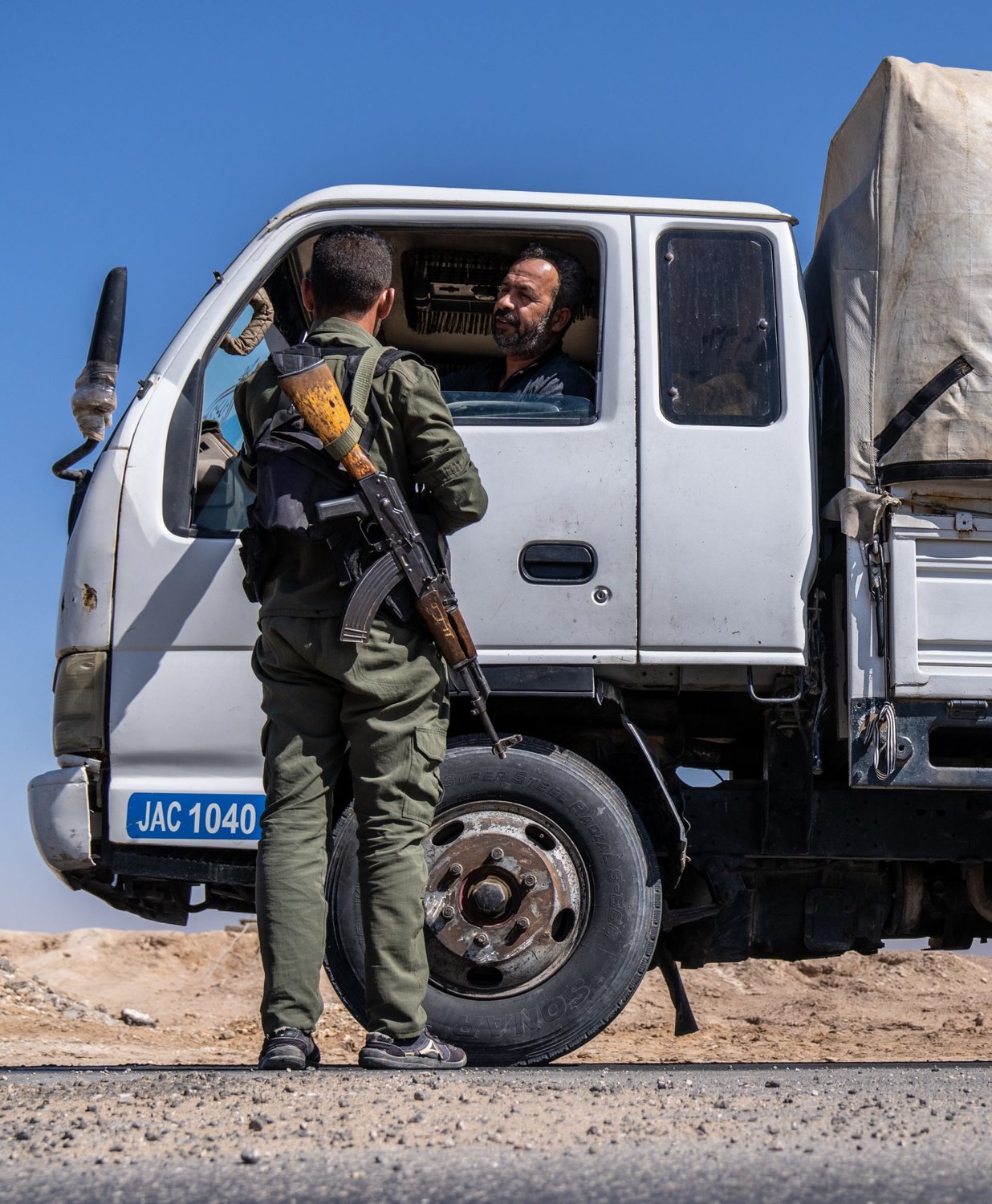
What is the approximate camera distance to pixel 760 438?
426 centimetres

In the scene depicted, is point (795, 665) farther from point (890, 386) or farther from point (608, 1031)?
point (608, 1031)

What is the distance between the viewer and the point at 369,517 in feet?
11.8

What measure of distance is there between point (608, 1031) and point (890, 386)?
6385mm

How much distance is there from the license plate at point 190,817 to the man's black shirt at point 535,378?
142 centimetres

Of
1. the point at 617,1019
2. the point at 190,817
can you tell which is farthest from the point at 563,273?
the point at 617,1019

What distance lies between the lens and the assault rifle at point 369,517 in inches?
139

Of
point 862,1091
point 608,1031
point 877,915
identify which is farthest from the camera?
point 608,1031

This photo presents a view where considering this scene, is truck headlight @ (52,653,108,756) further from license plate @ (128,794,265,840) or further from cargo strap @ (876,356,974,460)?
cargo strap @ (876,356,974,460)

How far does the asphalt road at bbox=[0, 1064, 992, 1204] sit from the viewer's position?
2262mm

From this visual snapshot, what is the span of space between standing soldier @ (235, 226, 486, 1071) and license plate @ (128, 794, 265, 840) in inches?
18.3

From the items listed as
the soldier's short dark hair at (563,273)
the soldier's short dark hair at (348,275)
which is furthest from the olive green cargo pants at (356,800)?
the soldier's short dark hair at (563,273)

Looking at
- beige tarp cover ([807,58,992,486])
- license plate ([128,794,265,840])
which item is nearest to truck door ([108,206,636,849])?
license plate ([128,794,265,840])

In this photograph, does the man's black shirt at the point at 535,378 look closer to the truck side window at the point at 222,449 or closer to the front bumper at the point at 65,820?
the truck side window at the point at 222,449

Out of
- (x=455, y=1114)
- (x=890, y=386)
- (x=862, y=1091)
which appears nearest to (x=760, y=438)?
(x=890, y=386)
